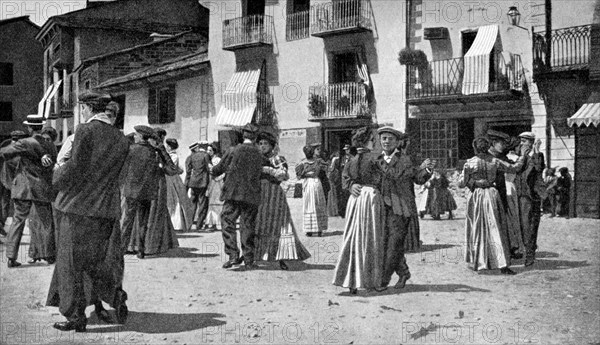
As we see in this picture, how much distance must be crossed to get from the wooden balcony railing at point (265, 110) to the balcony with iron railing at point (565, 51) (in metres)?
6.29

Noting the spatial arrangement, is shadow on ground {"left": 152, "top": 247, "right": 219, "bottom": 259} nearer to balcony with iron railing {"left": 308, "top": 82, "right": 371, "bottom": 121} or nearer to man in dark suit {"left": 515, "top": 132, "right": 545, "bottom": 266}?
man in dark suit {"left": 515, "top": 132, "right": 545, "bottom": 266}

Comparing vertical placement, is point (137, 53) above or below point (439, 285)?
above

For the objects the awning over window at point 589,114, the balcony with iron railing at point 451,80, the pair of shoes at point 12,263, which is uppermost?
the balcony with iron railing at point 451,80

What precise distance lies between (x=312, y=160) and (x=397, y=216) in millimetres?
5197

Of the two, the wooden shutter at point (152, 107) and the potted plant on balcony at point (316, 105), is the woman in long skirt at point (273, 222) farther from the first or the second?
the potted plant on balcony at point (316, 105)

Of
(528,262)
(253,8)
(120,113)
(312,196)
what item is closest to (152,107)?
(312,196)

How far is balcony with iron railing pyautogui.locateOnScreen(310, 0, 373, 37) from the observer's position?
16.7 m

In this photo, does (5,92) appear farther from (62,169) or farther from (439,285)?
(439,285)

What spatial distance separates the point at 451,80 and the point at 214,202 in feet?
21.3

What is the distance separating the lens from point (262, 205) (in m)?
7.93

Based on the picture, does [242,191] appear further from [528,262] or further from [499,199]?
[528,262]

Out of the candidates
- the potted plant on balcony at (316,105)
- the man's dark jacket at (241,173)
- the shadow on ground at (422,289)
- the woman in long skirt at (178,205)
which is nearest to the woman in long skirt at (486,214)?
the shadow on ground at (422,289)

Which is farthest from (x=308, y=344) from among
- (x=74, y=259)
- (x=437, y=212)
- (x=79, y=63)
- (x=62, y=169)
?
(x=437, y=212)

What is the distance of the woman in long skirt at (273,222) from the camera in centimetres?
780
